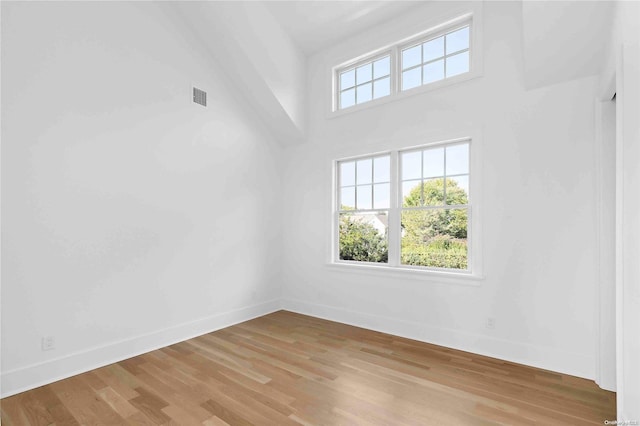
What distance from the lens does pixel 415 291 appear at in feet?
12.0

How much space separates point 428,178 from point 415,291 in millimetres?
1319

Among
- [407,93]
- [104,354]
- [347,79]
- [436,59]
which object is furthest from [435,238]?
[104,354]

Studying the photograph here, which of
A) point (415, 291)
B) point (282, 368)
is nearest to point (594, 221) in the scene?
point (415, 291)

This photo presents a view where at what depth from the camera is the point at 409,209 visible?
384cm

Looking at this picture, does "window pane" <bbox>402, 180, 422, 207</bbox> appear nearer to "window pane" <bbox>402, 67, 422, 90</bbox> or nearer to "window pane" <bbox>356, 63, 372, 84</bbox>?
"window pane" <bbox>402, 67, 422, 90</bbox>

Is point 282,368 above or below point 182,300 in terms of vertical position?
below

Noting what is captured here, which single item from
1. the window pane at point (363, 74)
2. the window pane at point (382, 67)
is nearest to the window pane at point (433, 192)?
the window pane at point (382, 67)

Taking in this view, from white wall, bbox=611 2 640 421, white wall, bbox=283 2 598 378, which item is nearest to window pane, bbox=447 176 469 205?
white wall, bbox=283 2 598 378

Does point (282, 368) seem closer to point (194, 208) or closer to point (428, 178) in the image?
point (194, 208)

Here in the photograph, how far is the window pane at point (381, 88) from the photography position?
4036 mm

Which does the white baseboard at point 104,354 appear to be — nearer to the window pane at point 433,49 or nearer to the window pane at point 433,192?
the window pane at point 433,192

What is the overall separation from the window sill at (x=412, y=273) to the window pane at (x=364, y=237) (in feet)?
0.48

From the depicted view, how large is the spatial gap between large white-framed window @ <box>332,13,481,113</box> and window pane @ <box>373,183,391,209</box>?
1071 mm

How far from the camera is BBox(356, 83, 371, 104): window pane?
4.24 metres
